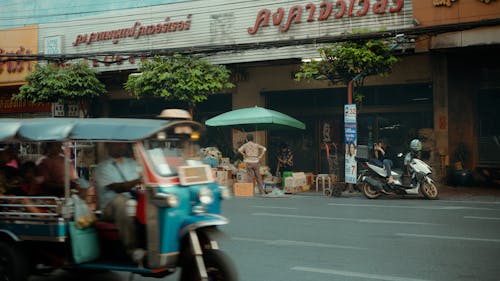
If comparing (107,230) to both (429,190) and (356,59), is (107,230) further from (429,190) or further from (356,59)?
(356,59)

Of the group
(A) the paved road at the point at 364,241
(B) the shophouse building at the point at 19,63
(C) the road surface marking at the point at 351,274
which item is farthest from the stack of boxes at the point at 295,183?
(B) the shophouse building at the point at 19,63

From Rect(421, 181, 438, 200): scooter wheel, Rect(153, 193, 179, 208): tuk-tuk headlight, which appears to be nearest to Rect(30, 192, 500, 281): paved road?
Rect(421, 181, 438, 200): scooter wheel

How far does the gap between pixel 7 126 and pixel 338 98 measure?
54.7ft

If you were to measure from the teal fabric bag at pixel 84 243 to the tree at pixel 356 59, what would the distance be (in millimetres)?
12237

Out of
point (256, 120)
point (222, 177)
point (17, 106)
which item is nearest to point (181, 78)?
point (256, 120)

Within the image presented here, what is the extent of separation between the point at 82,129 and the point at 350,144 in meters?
12.7

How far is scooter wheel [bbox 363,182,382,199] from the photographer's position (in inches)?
635

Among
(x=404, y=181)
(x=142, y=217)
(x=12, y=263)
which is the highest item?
(x=142, y=217)

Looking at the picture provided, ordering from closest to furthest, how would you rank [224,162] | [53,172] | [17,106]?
[53,172], [224,162], [17,106]

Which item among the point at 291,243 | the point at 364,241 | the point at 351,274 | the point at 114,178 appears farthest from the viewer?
the point at 364,241

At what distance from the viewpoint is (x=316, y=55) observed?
1928 cm

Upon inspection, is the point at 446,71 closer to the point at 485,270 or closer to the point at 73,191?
the point at 485,270

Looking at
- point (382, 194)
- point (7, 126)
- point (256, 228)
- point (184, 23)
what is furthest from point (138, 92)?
point (7, 126)

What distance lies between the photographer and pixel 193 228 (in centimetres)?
542
